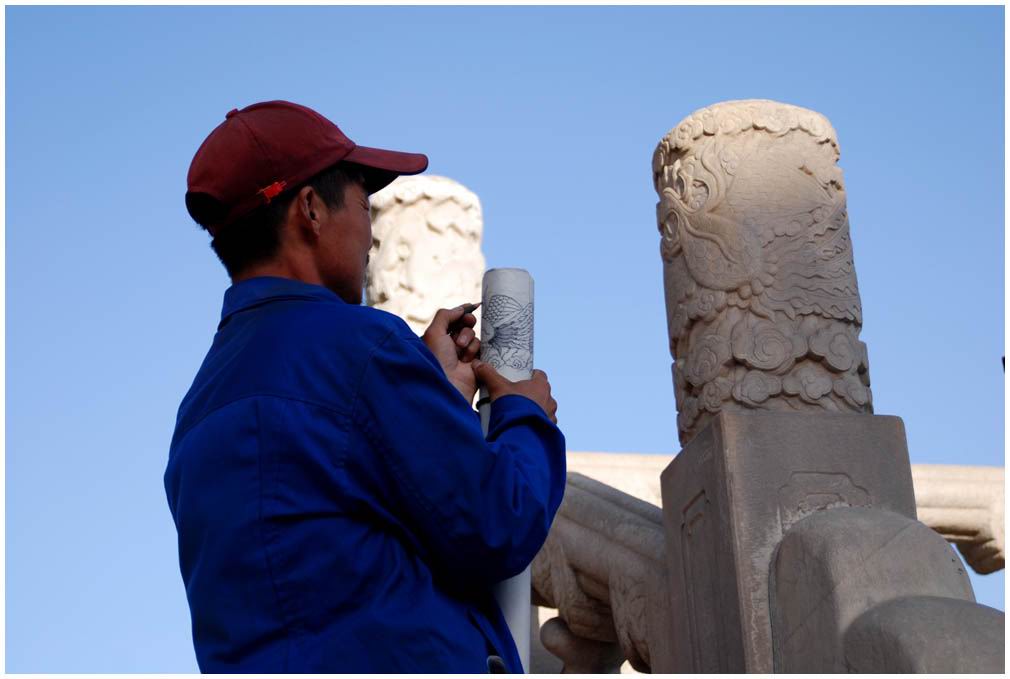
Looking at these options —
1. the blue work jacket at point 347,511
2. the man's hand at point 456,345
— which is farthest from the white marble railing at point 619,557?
the blue work jacket at point 347,511

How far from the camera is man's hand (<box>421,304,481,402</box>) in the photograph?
8.84ft

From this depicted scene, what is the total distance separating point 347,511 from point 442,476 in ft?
0.55

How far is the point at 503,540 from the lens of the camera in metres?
2.25

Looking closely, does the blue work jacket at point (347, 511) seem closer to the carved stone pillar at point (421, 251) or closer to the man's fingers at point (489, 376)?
the man's fingers at point (489, 376)

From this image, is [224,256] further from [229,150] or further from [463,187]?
[463,187]

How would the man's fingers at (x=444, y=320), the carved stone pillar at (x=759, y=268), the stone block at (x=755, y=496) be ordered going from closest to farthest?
the man's fingers at (x=444, y=320), the stone block at (x=755, y=496), the carved stone pillar at (x=759, y=268)

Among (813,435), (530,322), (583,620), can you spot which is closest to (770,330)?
(813,435)

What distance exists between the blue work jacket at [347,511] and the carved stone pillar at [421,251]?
568cm

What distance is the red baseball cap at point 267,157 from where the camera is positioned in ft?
8.41

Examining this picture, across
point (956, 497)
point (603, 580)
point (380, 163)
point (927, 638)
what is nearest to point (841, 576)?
point (927, 638)

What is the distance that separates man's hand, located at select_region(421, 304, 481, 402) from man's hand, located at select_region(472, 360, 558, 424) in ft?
0.09

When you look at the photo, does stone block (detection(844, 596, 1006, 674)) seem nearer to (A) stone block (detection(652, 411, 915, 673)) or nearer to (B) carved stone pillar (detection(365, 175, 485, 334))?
(A) stone block (detection(652, 411, 915, 673))

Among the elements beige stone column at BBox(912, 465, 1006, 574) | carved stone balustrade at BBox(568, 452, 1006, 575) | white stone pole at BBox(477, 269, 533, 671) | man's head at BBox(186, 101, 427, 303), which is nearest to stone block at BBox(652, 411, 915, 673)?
white stone pole at BBox(477, 269, 533, 671)

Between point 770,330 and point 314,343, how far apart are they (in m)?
3.02
